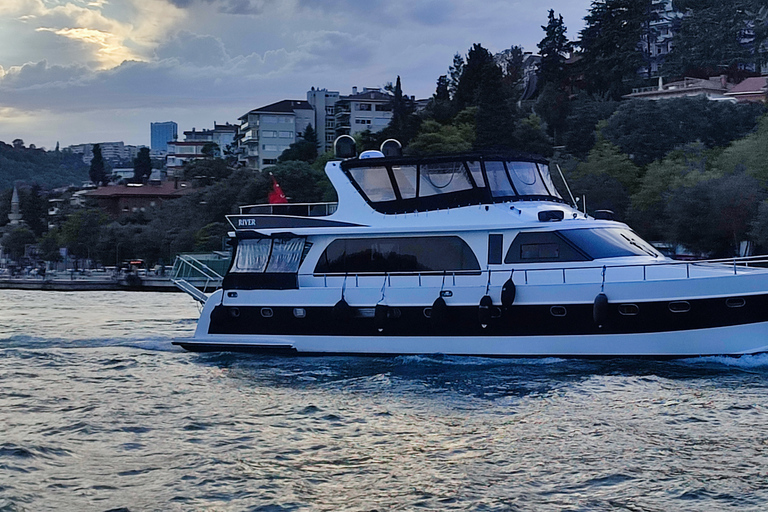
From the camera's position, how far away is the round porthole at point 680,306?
1617cm

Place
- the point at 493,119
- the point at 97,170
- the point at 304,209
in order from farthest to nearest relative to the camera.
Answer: the point at 97,170, the point at 493,119, the point at 304,209

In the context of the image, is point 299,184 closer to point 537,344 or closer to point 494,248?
point 494,248

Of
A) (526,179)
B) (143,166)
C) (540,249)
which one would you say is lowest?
(540,249)

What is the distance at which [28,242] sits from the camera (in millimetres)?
80500

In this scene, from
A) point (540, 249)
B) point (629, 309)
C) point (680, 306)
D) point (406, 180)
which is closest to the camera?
point (680, 306)

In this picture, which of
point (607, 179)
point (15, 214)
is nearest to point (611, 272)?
point (607, 179)

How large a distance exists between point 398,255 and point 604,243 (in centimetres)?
385

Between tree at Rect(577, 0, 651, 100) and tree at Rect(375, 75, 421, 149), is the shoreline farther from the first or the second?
tree at Rect(577, 0, 651, 100)

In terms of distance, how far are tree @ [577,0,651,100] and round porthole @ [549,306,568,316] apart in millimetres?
62245

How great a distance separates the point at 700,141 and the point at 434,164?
39.9 metres

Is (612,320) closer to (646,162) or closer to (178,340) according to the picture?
(178,340)

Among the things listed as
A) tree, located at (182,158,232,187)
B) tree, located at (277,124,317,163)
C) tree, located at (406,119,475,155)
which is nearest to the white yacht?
tree, located at (406,119,475,155)

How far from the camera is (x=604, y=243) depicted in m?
17.7

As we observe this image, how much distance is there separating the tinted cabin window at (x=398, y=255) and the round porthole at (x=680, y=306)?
355 centimetres
